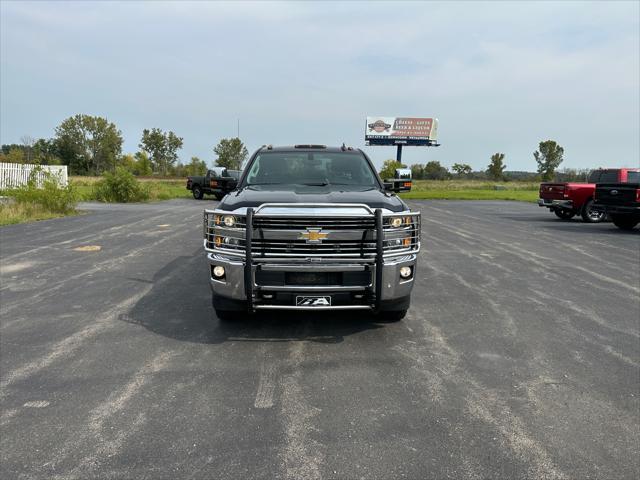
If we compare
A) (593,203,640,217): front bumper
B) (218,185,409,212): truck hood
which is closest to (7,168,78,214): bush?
(218,185,409,212): truck hood

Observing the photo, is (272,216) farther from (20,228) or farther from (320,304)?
(20,228)

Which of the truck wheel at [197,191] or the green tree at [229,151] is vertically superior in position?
the green tree at [229,151]

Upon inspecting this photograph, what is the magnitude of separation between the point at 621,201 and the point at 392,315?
13.1m

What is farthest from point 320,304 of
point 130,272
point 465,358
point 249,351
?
point 130,272

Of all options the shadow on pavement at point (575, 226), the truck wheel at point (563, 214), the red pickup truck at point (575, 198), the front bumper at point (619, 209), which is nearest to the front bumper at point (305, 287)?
the shadow on pavement at point (575, 226)

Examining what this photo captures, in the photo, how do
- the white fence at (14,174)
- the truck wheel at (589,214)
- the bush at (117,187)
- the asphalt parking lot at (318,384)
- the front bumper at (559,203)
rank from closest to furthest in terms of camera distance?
the asphalt parking lot at (318,384)
the truck wheel at (589,214)
the front bumper at (559,203)
the white fence at (14,174)
the bush at (117,187)

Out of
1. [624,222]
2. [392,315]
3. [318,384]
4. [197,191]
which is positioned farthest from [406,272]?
[197,191]

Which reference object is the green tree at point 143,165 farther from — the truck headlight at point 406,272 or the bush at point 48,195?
the truck headlight at point 406,272

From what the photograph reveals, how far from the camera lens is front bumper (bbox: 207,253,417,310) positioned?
4191 millimetres

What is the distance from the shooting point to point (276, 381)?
12.3 feet

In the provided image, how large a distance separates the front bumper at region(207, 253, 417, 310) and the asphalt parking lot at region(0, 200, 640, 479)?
476mm

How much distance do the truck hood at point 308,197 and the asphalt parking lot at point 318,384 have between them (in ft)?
4.48

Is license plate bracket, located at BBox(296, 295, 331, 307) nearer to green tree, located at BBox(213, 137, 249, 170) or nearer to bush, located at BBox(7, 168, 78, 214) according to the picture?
bush, located at BBox(7, 168, 78, 214)

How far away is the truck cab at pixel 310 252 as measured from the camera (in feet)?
13.8
